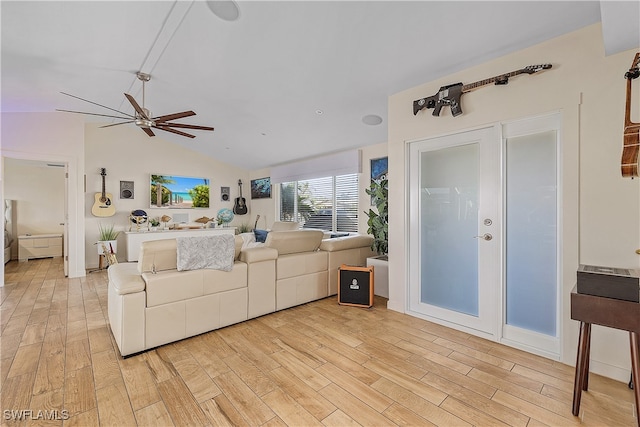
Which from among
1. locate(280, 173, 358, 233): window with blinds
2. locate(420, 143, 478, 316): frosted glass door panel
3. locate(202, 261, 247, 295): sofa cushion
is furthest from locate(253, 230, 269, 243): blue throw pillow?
locate(420, 143, 478, 316): frosted glass door panel

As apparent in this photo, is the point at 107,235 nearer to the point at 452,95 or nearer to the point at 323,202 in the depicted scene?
the point at 323,202

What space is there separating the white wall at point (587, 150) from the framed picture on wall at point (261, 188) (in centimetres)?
576

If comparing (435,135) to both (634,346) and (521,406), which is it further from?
(521,406)

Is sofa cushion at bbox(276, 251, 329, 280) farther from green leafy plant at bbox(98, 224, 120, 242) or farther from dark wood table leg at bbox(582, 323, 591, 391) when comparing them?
green leafy plant at bbox(98, 224, 120, 242)

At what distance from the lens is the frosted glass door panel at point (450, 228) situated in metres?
2.78

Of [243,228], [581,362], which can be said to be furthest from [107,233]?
[581,362]

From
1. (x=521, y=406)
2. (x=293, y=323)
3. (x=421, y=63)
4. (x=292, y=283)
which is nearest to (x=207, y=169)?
(x=292, y=283)

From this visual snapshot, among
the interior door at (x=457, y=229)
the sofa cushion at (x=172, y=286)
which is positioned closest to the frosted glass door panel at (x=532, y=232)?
the interior door at (x=457, y=229)

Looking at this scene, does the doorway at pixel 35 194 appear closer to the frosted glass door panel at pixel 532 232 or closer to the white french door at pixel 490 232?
the white french door at pixel 490 232

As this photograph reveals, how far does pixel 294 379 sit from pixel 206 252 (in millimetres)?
1406

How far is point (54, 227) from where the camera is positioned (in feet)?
22.9

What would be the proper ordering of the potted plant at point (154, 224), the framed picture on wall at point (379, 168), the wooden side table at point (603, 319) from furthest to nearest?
the potted plant at point (154, 224) < the framed picture on wall at point (379, 168) < the wooden side table at point (603, 319)

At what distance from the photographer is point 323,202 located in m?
6.01

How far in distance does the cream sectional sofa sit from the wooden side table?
8.38 ft
